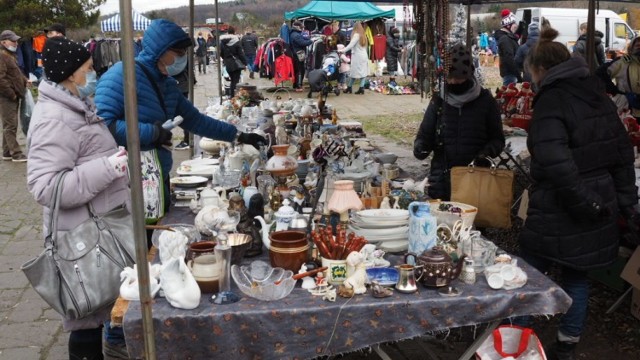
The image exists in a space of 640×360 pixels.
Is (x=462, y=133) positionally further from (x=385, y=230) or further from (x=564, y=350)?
(x=385, y=230)

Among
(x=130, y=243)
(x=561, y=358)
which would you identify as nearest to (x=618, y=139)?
(x=561, y=358)

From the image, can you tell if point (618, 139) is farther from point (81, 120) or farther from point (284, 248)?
point (81, 120)

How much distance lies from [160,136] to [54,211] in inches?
29.3

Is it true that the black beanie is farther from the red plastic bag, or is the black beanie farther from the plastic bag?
the plastic bag

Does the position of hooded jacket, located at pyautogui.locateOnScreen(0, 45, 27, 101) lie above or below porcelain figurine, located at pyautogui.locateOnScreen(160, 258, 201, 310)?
above

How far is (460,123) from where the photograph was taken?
12.8 ft

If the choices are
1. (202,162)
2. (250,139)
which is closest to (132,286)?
(250,139)

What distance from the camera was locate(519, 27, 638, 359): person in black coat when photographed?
278 cm

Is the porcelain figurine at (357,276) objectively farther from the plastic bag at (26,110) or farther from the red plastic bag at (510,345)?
the plastic bag at (26,110)

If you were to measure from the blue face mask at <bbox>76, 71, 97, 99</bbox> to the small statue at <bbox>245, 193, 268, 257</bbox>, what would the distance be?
0.86 metres

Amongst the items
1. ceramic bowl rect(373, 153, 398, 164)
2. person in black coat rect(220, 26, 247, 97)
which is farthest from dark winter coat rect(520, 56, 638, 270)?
person in black coat rect(220, 26, 247, 97)

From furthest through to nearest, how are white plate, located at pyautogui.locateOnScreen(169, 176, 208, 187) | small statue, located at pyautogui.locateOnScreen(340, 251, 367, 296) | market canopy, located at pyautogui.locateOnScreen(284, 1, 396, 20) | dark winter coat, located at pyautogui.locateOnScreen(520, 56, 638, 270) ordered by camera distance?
1. market canopy, located at pyautogui.locateOnScreen(284, 1, 396, 20)
2. white plate, located at pyautogui.locateOnScreen(169, 176, 208, 187)
3. dark winter coat, located at pyautogui.locateOnScreen(520, 56, 638, 270)
4. small statue, located at pyautogui.locateOnScreen(340, 251, 367, 296)

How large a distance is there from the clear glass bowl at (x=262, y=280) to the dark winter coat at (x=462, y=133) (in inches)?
77.6

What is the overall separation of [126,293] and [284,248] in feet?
1.90
